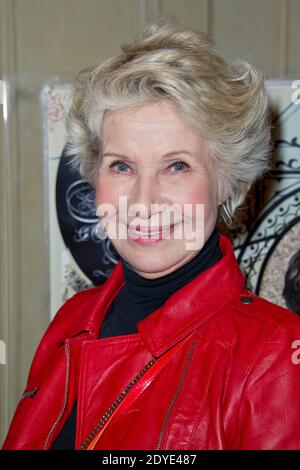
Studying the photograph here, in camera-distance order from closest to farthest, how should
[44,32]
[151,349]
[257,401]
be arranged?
[257,401] < [151,349] < [44,32]

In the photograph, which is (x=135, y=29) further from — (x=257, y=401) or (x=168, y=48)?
(x=257, y=401)

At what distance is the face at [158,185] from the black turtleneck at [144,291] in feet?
0.07

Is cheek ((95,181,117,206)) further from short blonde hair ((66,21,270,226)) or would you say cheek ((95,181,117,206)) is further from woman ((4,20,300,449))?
short blonde hair ((66,21,270,226))

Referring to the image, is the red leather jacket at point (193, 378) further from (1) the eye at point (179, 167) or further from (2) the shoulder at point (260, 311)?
(1) the eye at point (179, 167)

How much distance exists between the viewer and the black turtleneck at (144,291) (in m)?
1.18

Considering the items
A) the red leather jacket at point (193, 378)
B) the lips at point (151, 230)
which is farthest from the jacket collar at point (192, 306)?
the lips at point (151, 230)

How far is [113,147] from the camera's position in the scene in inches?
45.6

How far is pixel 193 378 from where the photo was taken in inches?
41.4

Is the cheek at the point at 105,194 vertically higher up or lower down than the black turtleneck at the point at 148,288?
higher up

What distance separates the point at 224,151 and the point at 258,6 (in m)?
0.80

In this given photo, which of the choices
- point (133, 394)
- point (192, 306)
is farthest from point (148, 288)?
point (133, 394)

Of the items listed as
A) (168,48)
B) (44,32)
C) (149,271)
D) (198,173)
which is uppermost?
(44,32)

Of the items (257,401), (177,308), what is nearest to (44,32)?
(177,308)

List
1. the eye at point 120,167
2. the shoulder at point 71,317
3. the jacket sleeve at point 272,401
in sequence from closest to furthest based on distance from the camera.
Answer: the jacket sleeve at point 272,401
the eye at point 120,167
the shoulder at point 71,317
